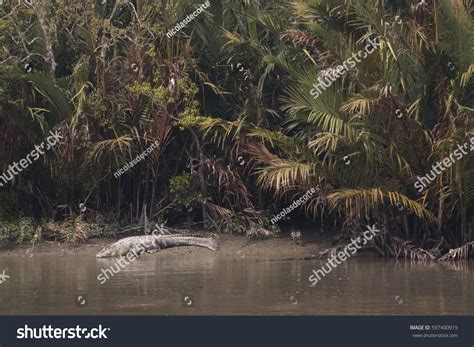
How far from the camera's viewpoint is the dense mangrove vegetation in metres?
16.3

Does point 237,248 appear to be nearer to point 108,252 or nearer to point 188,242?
point 188,242

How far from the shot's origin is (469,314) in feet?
36.6

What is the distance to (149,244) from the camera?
59.3 ft

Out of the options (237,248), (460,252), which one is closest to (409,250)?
(460,252)

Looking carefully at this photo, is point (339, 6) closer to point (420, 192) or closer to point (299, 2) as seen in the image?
point (299, 2)

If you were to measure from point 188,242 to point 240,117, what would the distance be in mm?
2460

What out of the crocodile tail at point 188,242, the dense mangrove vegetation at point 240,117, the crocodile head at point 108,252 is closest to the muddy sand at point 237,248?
the crocodile tail at point 188,242

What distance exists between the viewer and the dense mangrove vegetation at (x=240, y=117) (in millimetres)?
16312

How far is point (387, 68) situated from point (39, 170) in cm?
708

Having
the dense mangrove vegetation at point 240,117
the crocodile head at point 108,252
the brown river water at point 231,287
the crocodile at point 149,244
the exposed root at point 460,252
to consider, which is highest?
the dense mangrove vegetation at point 240,117

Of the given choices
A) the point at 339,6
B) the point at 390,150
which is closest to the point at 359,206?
the point at 390,150

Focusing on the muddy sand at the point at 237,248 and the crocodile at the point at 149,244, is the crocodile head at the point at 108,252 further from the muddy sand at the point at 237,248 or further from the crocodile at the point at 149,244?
the muddy sand at the point at 237,248

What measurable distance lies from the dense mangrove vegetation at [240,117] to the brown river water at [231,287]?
1.24 meters

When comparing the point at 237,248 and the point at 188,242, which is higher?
the point at 188,242
